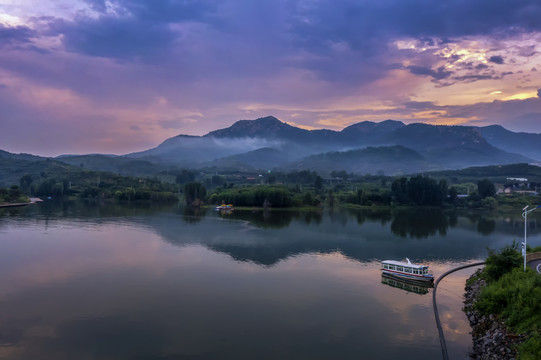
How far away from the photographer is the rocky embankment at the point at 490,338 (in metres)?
16.7

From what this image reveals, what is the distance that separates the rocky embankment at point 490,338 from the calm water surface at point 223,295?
0.62 meters

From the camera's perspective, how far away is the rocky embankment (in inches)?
658

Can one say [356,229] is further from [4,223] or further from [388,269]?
[4,223]

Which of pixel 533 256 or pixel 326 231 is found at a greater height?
pixel 533 256

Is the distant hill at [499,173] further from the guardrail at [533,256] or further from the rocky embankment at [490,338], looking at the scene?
the rocky embankment at [490,338]

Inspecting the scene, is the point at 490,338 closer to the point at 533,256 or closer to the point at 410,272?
the point at 410,272

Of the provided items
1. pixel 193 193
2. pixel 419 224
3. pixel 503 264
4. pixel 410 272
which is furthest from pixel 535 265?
pixel 193 193

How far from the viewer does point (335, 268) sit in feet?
115

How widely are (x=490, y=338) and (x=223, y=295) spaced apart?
657 inches

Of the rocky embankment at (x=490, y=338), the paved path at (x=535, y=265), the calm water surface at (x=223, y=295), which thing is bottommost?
the calm water surface at (x=223, y=295)

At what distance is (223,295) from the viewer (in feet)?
88.3

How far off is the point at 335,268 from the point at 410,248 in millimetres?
14972

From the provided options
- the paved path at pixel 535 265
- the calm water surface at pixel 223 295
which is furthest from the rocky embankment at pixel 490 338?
the paved path at pixel 535 265

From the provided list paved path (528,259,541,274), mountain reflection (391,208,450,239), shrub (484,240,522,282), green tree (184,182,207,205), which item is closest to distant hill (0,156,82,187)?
green tree (184,182,207,205)
